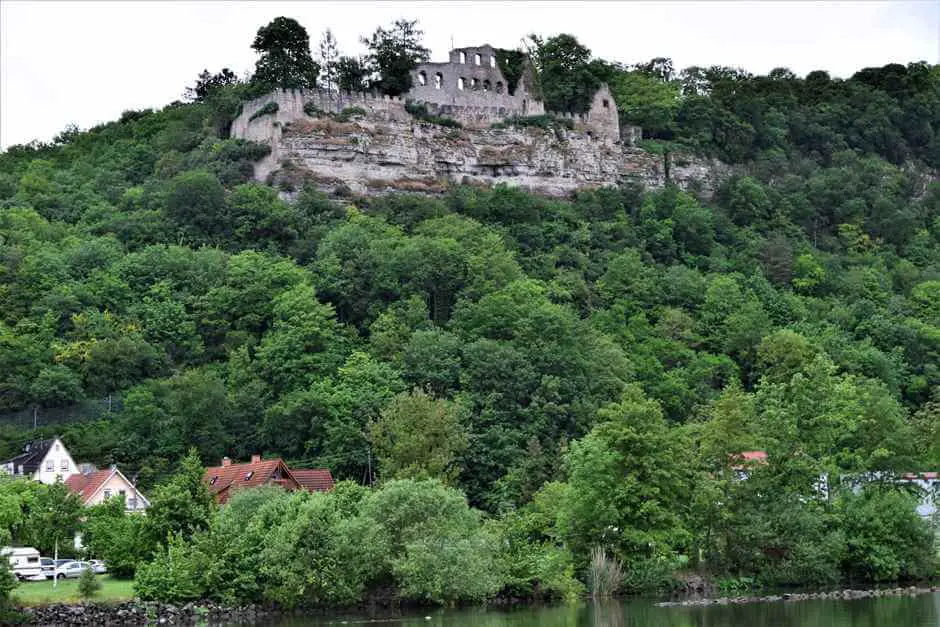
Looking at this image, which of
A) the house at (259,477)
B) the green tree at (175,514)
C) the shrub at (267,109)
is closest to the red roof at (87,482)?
the house at (259,477)

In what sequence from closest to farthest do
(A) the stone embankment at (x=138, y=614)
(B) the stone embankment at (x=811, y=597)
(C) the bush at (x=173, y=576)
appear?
1. (A) the stone embankment at (x=138, y=614)
2. (C) the bush at (x=173, y=576)
3. (B) the stone embankment at (x=811, y=597)

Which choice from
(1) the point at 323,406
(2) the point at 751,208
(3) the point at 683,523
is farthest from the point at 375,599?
(2) the point at 751,208

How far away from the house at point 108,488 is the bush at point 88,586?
13818mm

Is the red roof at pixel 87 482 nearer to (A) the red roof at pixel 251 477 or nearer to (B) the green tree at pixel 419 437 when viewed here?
(A) the red roof at pixel 251 477

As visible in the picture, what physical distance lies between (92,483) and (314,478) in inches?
390

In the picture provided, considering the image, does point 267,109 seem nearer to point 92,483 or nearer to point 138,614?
point 92,483

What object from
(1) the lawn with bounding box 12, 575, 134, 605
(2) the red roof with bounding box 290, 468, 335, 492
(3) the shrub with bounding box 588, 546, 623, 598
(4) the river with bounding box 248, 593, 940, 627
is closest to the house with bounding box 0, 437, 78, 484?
(2) the red roof with bounding box 290, 468, 335, 492

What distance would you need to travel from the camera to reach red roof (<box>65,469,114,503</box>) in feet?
228

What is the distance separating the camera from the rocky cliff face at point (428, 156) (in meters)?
101

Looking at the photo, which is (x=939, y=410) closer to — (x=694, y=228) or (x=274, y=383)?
(x=694, y=228)

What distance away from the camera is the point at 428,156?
105375 millimetres

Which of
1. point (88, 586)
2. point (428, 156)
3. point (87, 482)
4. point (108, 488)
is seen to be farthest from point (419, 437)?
point (428, 156)

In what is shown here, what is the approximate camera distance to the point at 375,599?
58906mm

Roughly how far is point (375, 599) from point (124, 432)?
2344 cm
